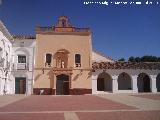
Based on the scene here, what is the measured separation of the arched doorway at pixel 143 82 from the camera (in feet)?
79.0

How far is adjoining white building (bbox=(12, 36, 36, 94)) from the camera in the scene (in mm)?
22152

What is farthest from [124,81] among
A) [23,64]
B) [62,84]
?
[23,64]

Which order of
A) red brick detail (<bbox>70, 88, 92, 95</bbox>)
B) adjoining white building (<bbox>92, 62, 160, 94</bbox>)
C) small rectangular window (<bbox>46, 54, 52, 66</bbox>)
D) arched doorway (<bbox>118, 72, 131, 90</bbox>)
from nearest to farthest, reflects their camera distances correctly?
red brick detail (<bbox>70, 88, 92, 95</bbox>) < small rectangular window (<bbox>46, 54, 52, 66</bbox>) < adjoining white building (<bbox>92, 62, 160, 94</bbox>) < arched doorway (<bbox>118, 72, 131, 90</bbox>)

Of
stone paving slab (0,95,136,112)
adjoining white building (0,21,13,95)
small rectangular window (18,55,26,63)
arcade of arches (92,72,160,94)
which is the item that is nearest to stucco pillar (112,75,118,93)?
arcade of arches (92,72,160,94)

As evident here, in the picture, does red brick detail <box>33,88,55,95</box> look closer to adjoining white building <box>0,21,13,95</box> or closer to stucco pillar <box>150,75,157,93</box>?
adjoining white building <box>0,21,13,95</box>

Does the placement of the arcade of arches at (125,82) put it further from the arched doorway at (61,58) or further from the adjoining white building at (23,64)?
the adjoining white building at (23,64)

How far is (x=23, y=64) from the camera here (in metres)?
22.3

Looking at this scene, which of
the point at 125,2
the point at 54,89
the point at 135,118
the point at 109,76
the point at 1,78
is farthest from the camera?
the point at 109,76

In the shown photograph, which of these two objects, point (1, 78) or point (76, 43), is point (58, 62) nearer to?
point (76, 43)

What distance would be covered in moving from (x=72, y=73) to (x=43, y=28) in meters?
3.70

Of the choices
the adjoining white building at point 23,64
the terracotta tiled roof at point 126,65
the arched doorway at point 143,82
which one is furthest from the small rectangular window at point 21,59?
the arched doorway at point 143,82

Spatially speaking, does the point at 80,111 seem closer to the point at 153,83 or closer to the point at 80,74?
the point at 80,74

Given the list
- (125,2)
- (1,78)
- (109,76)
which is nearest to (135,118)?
(125,2)

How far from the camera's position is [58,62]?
2244 cm
